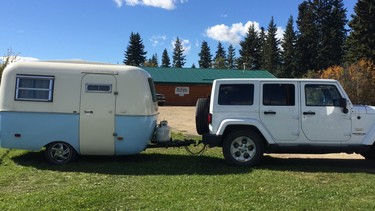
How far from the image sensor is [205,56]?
403 ft

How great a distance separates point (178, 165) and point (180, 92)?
112ft

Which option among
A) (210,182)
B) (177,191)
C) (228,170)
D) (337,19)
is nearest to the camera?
(177,191)

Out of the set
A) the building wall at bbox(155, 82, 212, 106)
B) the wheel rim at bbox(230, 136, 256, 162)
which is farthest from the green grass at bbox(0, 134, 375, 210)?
the building wall at bbox(155, 82, 212, 106)

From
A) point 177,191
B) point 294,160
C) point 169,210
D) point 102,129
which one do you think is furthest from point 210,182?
point 294,160

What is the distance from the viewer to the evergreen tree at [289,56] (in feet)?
230

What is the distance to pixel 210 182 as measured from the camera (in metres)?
7.50

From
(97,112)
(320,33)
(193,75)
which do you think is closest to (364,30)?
(193,75)

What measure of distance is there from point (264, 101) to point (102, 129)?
3.75 meters

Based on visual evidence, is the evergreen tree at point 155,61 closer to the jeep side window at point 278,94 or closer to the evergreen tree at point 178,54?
the evergreen tree at point 178,54

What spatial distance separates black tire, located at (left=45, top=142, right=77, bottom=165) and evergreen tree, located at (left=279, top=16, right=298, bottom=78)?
64396 mm

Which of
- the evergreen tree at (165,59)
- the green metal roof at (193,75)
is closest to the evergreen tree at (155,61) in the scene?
the evergreen tree at (165,59)

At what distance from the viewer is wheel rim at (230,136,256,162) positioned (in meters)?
9.05

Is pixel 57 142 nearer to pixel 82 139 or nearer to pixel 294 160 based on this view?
pixel 82 139

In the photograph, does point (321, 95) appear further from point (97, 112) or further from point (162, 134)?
point (97, 112)
